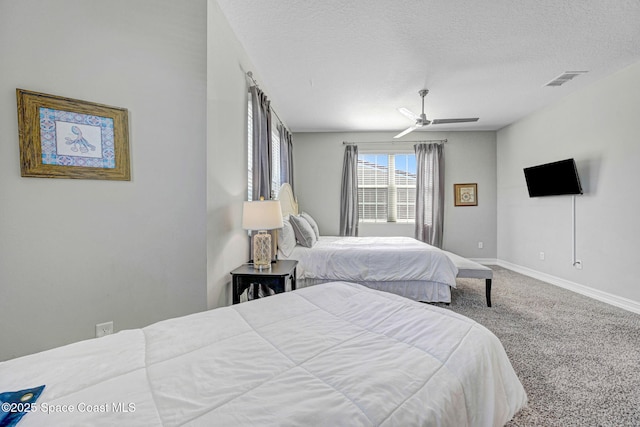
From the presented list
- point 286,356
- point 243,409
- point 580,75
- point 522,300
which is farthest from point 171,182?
point 580,75

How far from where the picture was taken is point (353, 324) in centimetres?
112

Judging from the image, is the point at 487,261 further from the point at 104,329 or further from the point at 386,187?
the point at 104,329

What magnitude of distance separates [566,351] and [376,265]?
1730mm

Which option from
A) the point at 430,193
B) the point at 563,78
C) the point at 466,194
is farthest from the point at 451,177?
the point at 563,78

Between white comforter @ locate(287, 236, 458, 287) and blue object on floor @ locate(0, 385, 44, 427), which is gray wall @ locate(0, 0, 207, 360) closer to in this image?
blue object on floor @ locate(0, 385, 44, 427)

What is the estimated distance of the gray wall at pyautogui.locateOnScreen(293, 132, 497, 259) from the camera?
214 inches

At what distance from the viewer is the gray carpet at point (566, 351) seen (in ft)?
4.89

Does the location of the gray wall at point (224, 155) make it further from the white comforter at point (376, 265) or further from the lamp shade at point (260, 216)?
the white comforter at point (376, 265)

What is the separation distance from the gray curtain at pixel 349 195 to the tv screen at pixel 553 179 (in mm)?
2873

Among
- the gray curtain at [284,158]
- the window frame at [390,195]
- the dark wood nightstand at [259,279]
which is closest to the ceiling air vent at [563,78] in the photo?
the window frame at [390,195]

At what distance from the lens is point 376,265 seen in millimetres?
3203

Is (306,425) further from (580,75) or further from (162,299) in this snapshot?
(580,75)

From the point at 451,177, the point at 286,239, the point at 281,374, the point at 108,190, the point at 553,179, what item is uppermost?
the point at 451,177

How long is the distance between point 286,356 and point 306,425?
30 cm
